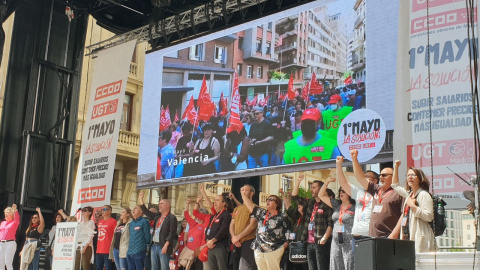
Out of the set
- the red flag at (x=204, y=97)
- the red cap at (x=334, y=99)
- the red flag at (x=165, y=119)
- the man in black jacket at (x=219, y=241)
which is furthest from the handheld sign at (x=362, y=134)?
the red flag at (x=165, y=119)

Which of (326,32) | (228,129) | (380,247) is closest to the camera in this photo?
(380,247)

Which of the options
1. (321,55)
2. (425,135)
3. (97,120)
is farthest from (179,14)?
(425,135)

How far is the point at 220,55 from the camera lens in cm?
1093

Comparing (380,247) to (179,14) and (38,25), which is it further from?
(38,25)

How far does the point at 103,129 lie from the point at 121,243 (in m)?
2.68

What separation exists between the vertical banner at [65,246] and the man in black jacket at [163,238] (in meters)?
1.15

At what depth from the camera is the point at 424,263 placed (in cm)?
458

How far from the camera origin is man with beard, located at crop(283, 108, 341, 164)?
9.07 metres

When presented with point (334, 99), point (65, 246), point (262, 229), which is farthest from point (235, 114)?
point (65, 246)

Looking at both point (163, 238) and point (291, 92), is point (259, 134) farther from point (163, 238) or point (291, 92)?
point (163, 238)

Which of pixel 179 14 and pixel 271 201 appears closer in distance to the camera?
pixel 271 201

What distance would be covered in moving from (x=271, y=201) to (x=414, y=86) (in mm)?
2148

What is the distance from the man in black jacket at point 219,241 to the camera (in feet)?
27.3

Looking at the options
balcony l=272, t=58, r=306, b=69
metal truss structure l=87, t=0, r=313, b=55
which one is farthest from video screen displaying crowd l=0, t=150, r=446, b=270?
metal truss structure l=87, t=0, r=313, b=55
